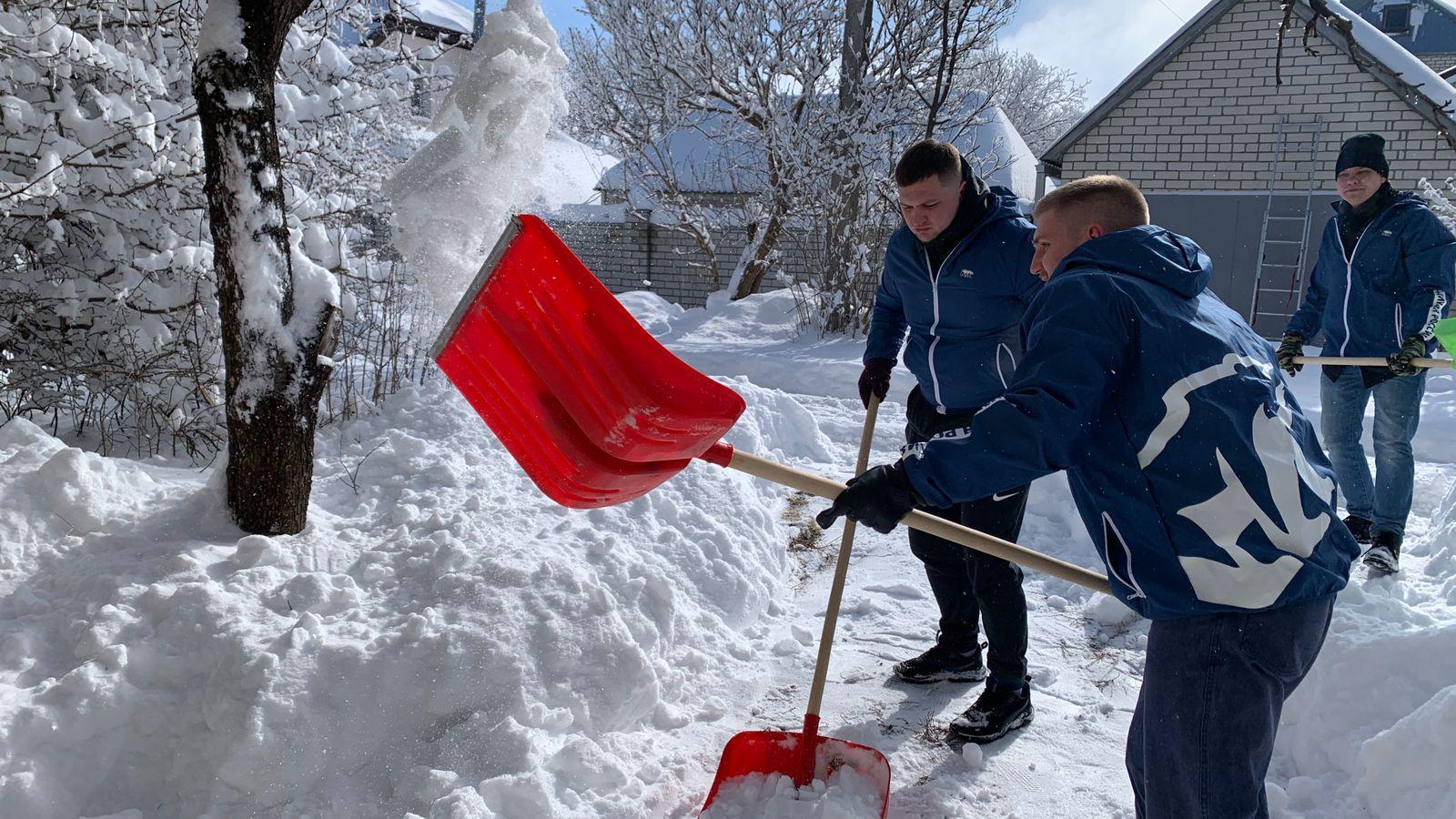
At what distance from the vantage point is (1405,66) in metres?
10.6

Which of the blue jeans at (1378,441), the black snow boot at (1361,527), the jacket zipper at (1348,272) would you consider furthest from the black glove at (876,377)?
the black snow boot at (1361,527)

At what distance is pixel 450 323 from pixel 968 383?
1.63m

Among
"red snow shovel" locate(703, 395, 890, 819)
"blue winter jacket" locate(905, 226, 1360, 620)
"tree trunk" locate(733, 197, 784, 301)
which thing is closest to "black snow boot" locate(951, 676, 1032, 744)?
"red snow shovel" locate(703, 395, 890, 819)

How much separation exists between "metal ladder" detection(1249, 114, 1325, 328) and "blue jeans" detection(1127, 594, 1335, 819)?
38.1ft

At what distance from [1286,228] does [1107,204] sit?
1219 centimetres

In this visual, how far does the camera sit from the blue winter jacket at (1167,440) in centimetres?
156

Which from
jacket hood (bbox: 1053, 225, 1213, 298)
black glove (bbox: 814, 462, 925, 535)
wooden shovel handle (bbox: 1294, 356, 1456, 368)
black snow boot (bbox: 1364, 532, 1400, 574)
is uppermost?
jacket hood (bbox: 1053, 225, 1213, 298)

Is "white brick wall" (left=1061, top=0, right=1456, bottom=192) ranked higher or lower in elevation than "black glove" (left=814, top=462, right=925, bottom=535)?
higher

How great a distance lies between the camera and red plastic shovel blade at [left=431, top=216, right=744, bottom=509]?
2.24 metres

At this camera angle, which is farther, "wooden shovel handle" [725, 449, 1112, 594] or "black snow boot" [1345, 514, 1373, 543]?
"black snow boot" [1345, 514, 1373, 543]

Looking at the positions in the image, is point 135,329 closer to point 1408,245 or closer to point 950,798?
point 950,798

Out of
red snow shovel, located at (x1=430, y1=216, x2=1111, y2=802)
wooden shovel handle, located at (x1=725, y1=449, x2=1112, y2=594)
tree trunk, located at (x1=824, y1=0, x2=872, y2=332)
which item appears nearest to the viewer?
wooden shovel handle, located at (x1=725, y1=449, x2=1112, y2=594)

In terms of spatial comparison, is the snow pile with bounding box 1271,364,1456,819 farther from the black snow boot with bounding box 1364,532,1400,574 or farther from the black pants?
the black pants

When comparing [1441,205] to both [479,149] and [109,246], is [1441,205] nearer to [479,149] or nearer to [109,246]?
[479,149]
